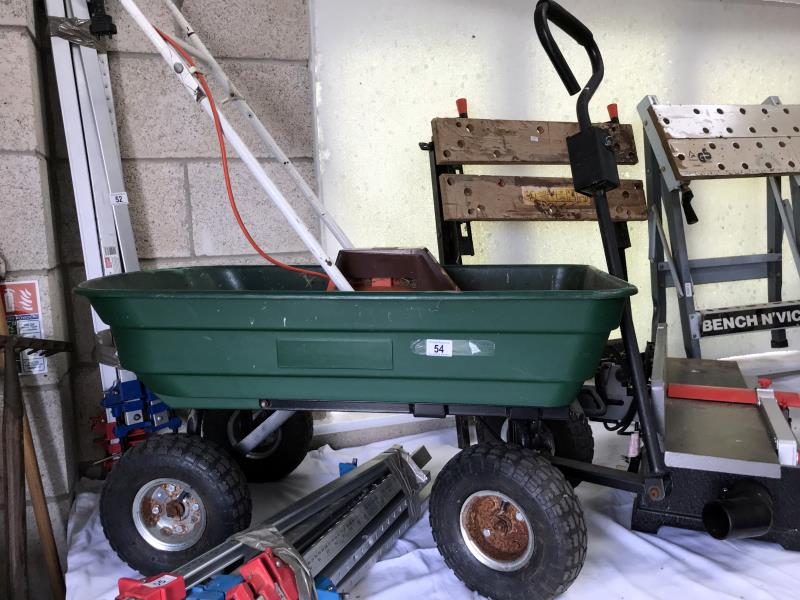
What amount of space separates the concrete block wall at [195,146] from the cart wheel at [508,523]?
1126 millimetres

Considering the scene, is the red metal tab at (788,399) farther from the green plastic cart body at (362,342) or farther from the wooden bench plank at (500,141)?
the wooden bench plank at (500,141)

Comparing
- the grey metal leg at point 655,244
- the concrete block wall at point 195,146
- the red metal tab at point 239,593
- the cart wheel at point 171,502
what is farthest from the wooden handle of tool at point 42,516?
the grey metal leg at point 655,244

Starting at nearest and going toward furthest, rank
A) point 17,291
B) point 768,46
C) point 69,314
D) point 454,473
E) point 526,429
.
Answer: point 454,473 → point 526,429 → point 17,291 → point 69,314 → point 768,46

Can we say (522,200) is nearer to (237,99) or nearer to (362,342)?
(237,99)

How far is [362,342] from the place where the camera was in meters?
1.18

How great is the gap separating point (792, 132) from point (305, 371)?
2.45 m

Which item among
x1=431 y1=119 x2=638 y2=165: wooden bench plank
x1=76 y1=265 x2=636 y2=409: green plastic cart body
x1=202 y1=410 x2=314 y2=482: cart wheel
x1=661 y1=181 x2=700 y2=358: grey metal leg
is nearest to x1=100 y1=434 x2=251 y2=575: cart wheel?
x1=76 y1=265 x2=636 y2=409: green plastic cart body

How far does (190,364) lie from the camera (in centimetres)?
126

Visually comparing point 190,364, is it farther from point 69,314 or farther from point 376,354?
point 69,314

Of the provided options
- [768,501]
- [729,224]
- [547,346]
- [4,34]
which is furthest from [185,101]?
[729,224]

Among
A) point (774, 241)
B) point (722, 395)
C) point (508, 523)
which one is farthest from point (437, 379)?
point (774, 241)

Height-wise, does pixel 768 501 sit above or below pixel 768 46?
below

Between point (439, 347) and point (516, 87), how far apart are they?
1625 millimetres

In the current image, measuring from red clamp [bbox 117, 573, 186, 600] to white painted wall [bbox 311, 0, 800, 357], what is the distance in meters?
1.43
